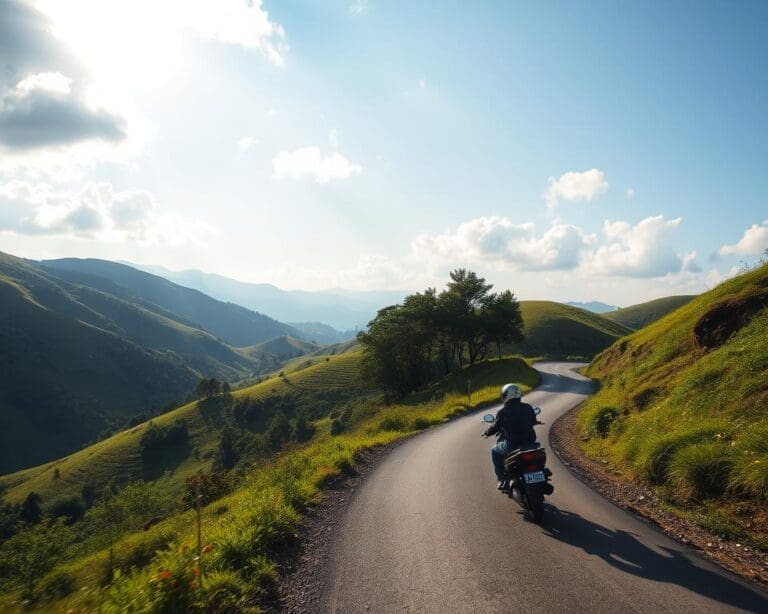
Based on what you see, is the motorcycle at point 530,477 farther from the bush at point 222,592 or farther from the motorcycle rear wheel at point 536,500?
the bush at point 222,592

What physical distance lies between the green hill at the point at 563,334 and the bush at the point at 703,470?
8904 centimetres

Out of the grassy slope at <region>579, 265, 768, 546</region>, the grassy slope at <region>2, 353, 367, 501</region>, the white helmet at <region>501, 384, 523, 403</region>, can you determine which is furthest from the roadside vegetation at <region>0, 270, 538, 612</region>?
the grassy slope at <region>579, 265, 768, 546</region>

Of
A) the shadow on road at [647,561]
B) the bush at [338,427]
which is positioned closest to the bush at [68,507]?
the bush at [338,427]

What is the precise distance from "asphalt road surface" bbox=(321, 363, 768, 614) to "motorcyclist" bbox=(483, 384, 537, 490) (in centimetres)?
103

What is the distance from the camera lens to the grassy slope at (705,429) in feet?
24.0

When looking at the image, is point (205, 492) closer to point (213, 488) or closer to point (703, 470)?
point (213, 488)

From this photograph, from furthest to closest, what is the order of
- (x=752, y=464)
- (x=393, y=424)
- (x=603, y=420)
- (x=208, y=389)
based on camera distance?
(x=208, y=389)
(x=393, y=424)
(x=603, y=420)
(x=752, y=464)

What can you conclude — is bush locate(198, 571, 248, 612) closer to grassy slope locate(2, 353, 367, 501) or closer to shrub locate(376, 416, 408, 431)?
shrub locate(376, 416, 408, 431)

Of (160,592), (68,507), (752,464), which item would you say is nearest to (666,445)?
(752,464)

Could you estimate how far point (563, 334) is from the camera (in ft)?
360

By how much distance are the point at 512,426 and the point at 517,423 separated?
0.12 m

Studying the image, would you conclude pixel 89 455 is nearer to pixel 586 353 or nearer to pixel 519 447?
pixel 586 353

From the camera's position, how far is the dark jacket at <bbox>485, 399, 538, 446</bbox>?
867cm

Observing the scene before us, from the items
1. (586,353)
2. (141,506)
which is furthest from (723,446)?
(586,353)
